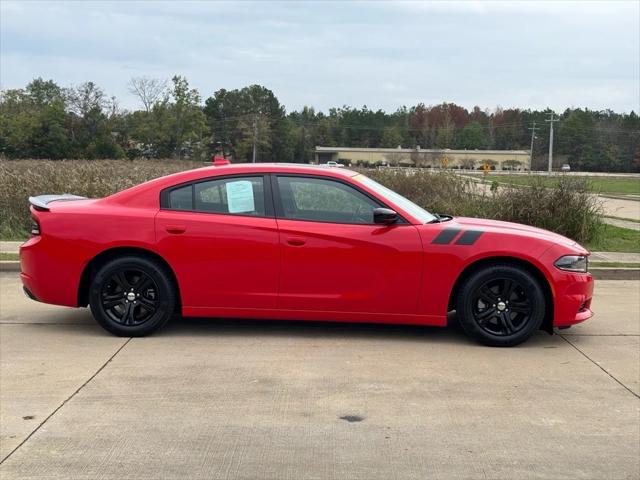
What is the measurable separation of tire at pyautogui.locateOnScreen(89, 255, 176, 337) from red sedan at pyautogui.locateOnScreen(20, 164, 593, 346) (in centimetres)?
1

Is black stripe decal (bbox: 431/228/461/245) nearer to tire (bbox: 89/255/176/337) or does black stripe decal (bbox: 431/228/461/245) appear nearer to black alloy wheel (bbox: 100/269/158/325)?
tire (bbox: 89/255/176/337)

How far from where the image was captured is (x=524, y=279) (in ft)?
17.9

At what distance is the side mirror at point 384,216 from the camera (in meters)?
5.41

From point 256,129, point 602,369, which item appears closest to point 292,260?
point 602,369

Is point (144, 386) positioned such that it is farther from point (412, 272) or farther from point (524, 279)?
point (524, 279)

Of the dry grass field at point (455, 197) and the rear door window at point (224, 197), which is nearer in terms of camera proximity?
the rear door window at point (224, 197)

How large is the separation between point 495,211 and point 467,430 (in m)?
9.13

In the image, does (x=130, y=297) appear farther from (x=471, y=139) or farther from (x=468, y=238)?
(x=471, y=139)

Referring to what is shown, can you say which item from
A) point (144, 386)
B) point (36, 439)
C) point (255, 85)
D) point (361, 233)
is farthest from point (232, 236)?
point (255, 85)

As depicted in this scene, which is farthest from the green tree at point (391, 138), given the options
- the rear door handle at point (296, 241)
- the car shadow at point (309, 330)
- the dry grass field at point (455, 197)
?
the rear door handle at point (296, 241)

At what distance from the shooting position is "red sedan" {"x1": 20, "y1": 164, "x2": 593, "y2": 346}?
5461 mm

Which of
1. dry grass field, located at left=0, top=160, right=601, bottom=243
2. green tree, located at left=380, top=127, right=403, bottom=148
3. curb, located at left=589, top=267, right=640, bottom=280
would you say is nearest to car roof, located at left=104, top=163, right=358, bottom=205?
curb, located at left=589, top=267, right=640, bottom=280

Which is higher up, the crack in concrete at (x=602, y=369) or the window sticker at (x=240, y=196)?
the window sticker at (x=240, y=196)

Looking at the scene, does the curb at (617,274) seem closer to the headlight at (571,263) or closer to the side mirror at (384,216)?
the headlight at (571,263)
